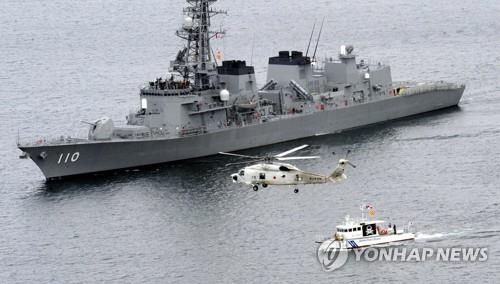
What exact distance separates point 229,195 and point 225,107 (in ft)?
41.9

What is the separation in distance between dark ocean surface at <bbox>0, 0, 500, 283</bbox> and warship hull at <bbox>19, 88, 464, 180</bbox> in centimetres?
120

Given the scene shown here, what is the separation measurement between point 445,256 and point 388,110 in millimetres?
32976

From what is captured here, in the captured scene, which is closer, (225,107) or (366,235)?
(366,235)

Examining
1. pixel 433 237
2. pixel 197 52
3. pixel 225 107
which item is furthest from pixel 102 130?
pixel 433 237

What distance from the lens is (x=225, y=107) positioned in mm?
76062

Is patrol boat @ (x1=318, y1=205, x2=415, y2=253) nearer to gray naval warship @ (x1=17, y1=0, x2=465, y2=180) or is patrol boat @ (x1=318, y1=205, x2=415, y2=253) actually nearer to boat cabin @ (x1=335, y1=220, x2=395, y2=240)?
boat cabin @ (x1=335, y1=220, x2=395, y2=240)

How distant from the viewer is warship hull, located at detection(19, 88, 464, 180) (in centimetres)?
6931

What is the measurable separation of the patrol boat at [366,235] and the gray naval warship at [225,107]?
19.5 meters

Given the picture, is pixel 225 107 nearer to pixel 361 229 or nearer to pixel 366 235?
pixel 361 229

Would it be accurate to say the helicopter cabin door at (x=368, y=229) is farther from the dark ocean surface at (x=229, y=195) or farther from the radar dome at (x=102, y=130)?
the radar dome at (x=102, y=130)

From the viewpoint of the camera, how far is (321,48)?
113 meters

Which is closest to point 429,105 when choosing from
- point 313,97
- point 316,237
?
point 313,97

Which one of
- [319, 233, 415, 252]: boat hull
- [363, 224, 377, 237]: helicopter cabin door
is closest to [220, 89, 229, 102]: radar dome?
[363, 224, 377, 237]: helicopter cabin door

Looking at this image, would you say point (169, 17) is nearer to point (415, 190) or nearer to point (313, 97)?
point (313, 97)
